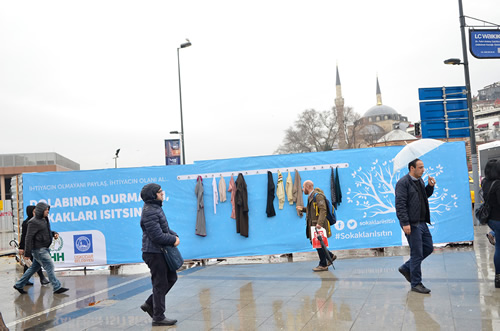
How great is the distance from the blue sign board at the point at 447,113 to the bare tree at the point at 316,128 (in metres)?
53.3

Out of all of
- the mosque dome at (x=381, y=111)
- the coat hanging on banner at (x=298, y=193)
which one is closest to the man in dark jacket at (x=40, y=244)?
the coat hanging on banner at (x=298, y=193)

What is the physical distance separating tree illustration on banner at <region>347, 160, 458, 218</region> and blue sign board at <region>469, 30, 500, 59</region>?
4562mm

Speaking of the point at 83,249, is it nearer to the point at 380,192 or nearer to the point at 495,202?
the point at 380,192

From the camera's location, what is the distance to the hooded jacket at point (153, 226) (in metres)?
5.14

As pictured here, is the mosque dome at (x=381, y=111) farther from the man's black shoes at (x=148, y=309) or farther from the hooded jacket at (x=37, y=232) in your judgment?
the man's black shoes at (x=148, y=309)

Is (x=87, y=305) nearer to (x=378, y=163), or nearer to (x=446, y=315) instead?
(x=446, y=315)

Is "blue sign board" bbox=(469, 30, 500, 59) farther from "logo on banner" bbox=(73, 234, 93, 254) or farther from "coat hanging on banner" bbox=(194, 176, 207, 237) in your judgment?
"logo on banner" bbox=(73, 234, 93, 254)

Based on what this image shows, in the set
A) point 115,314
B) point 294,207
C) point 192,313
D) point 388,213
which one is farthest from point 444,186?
point 115,314

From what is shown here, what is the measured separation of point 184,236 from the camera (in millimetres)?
10023

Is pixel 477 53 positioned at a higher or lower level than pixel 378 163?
higher

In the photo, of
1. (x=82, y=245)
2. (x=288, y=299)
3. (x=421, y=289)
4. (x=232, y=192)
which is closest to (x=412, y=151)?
(x=421, y=289)

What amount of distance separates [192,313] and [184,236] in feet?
14.0

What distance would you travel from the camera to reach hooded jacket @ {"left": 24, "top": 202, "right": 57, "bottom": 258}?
25.0 ft

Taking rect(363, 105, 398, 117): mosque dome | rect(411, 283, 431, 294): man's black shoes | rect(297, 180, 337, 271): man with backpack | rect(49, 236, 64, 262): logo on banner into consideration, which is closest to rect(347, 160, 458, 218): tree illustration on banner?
rect(297, 180, 337, 271): man with backpack
